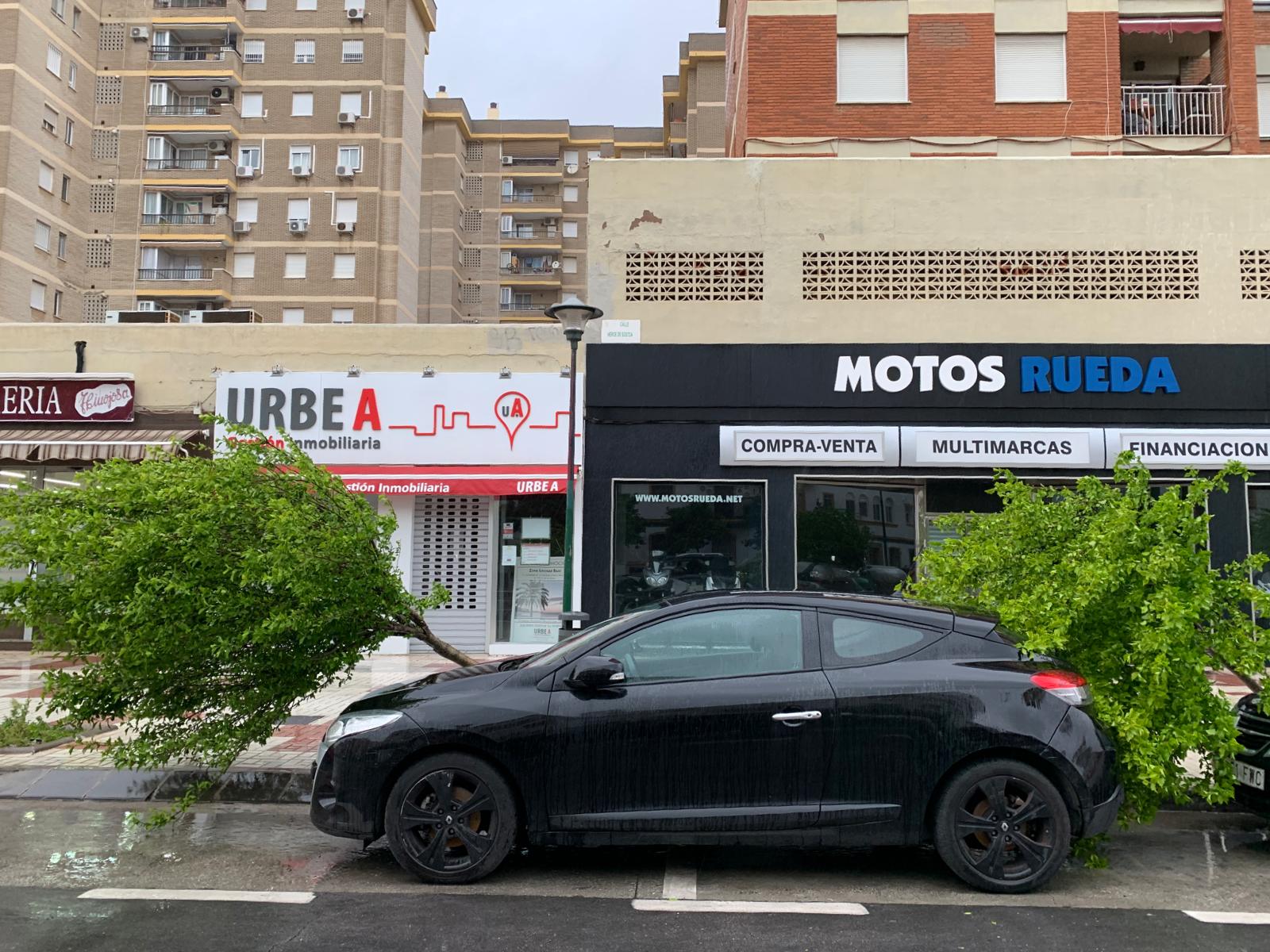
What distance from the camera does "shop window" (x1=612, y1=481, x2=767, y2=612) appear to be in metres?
13.7

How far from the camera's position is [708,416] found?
1366 centimetres

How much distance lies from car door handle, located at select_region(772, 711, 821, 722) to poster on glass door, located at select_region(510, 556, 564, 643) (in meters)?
10.4

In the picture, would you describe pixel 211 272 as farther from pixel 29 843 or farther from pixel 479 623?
pixel 29 843

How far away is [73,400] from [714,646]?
44.4 ft

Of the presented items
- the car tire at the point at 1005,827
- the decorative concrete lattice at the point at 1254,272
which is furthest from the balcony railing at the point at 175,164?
the car tire at the point at 1005,827

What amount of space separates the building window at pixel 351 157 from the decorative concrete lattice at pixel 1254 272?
41.1 metres

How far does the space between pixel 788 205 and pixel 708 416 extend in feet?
10.1

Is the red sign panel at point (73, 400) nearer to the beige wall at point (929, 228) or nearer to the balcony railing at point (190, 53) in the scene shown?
the beige wall at point (929, 228)

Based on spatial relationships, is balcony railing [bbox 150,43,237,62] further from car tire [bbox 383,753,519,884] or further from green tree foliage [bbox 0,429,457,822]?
car tire [bbox 383,753,519,884]

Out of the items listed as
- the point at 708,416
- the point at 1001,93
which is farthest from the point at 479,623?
the point at 1001,93

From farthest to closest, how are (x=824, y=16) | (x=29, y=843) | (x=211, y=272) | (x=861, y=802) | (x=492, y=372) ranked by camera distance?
(x=211, y=272)
(x=824, y=16)
(x=492, y=372)
(x=29, y=843)
(x=861, y=802)

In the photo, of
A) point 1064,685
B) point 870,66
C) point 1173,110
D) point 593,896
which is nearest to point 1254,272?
point 1173,110

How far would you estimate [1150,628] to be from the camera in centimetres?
594

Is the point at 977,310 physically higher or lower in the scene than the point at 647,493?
higher
